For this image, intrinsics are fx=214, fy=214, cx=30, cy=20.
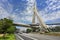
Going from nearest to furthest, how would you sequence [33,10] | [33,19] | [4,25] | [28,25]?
[4,25] < [33,19] < [33,10] < [28,25]

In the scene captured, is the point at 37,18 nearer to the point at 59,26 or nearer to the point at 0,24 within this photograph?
the point at 59,26

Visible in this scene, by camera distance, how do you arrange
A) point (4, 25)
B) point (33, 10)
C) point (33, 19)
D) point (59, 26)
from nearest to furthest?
point (4, 25), point (59, 26), point (33, 19), point (33, 10)

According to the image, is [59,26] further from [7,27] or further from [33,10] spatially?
[7,27]

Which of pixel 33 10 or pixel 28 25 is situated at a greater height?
pixel 33 10

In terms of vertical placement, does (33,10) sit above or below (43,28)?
above

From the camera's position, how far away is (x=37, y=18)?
148 m

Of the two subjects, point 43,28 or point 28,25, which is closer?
point 43,28

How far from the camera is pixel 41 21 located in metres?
136

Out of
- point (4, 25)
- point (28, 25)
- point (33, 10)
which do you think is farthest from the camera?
point (28, 25)

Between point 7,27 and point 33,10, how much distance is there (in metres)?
105

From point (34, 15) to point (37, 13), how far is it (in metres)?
3.03

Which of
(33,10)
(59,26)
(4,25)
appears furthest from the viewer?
(33,10)

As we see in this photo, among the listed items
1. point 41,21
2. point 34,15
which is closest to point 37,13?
point 34,15

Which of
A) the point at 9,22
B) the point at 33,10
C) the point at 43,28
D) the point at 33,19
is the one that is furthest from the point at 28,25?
the point at 9,22
